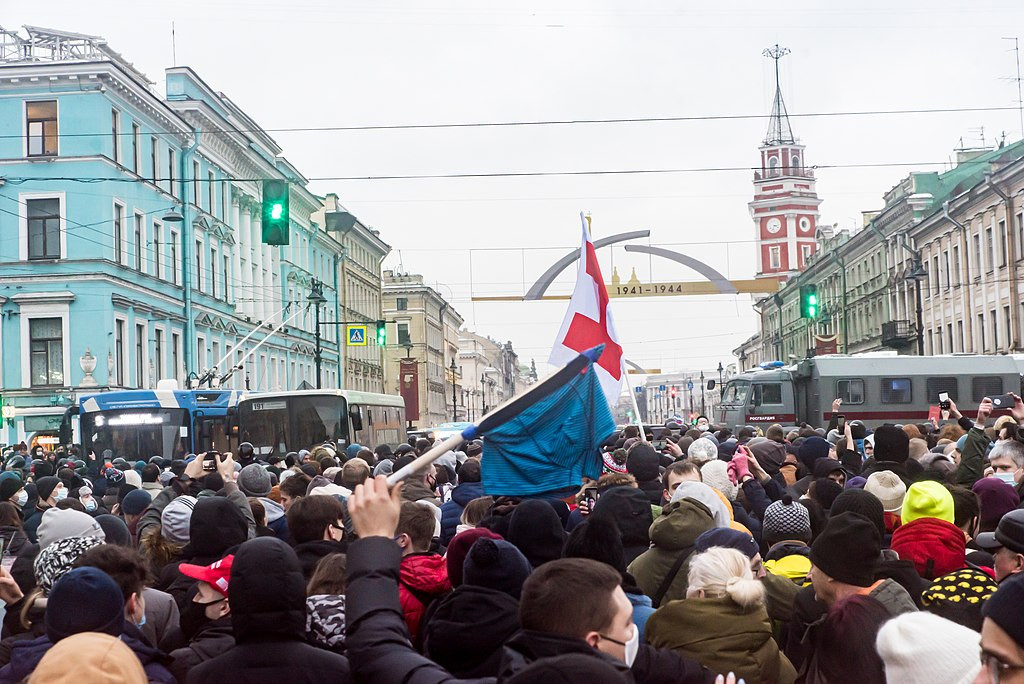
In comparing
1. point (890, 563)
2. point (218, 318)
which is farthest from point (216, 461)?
point (218, 318)

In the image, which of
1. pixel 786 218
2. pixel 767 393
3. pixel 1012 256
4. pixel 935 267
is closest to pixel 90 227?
pixel 767 393

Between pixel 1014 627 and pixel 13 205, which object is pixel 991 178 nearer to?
pixel 13 205

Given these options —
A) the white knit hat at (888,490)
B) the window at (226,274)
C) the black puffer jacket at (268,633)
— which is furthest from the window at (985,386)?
the black puffer jacket at (268,633)

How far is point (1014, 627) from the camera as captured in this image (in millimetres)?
2703

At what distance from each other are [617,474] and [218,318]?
44626 millimetres

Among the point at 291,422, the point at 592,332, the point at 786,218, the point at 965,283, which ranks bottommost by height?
the point at 291,422

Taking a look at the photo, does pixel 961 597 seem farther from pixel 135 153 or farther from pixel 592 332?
pixel 135 153

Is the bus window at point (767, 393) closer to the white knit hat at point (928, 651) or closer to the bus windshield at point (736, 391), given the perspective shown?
the bus windshield at point (736, 391)

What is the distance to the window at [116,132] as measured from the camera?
39781 mm

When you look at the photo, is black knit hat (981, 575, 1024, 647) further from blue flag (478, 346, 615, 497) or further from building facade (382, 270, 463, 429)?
building facade (382, 270, 463, 429)

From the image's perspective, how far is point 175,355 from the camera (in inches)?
1811

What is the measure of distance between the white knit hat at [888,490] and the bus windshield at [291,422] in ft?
77.5

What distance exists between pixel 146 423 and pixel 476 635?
25.3 metres

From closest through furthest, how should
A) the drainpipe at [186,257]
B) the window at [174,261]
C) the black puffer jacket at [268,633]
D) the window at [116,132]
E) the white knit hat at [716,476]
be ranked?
the black puffer jacket at [268,633] < the white knit hat at [716,476] < the window at [116,132] < the window at [174,261] < the drainpipe at [186,257]
